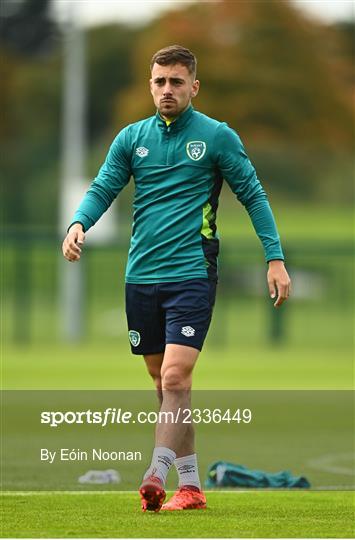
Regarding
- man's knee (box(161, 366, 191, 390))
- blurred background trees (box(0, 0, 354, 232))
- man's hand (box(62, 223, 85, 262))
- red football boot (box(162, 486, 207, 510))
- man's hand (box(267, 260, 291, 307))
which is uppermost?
blurred background trees (box(0, 0, 354, 232))

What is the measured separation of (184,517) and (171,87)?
7.35ft

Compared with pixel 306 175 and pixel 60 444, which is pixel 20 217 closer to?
pixel 306 175

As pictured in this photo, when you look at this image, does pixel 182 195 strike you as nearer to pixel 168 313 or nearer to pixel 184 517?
pixel 168 313

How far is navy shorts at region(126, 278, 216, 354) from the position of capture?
8422 millimetres

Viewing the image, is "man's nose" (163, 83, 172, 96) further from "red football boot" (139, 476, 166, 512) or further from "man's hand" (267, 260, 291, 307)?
"red football boot" (139, 476, 166, 512)

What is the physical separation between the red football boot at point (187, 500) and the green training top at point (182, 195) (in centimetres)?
116

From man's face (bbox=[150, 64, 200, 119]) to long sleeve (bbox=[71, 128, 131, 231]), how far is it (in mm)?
290

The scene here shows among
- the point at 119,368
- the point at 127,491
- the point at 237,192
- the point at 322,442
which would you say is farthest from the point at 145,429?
the point at 119,368

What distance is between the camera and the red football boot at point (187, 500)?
8.59 metres

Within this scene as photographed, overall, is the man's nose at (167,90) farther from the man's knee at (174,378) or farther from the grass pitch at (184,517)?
the grass pitch at (184,517)

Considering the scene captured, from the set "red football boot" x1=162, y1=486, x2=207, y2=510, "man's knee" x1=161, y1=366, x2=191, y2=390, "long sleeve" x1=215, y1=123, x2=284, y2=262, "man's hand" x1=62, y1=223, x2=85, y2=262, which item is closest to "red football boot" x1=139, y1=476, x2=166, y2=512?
"red football boot" x1=162, y1=486, x2=207, y2=510

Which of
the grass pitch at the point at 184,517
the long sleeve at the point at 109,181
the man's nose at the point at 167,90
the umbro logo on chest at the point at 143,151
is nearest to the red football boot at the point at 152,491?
the grass pitch at the point at 184,517

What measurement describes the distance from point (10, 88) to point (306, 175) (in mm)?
21765

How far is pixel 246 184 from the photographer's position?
8547mm
